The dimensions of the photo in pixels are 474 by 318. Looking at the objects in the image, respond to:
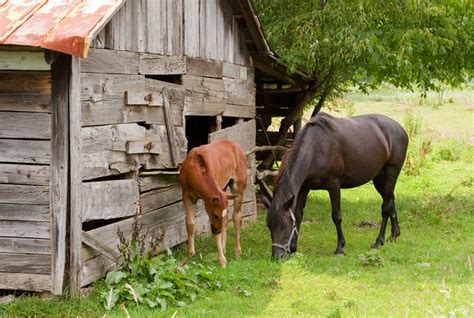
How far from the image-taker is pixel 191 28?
1059 cm

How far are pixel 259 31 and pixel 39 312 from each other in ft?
21.3

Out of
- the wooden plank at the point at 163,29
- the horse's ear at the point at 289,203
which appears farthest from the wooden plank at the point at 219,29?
the horse's ear at the point at 289,203

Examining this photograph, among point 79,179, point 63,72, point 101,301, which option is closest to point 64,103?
A: point 63,72

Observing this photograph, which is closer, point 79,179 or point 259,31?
point 79,179

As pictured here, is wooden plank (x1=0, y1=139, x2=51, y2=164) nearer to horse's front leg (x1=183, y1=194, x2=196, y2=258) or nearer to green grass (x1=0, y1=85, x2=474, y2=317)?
green grass (x1=0, y1=85, x2=474, y2=317)

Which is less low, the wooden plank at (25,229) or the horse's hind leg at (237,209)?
the wooden plank at (25,229)

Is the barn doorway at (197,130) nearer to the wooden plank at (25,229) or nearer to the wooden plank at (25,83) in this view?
the wooden plank at (25,83)

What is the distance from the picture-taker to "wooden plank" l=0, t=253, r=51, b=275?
7539 millimetres

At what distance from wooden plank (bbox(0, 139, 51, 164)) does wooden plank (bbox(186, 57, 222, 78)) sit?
3.50 meters

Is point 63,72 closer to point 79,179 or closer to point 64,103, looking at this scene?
point 64,103

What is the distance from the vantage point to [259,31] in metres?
11.9

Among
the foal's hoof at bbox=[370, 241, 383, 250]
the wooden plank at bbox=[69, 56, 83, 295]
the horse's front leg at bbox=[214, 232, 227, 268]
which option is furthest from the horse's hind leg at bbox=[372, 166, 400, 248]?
the wooden plank at bbox=[69, 56, 83, 295]

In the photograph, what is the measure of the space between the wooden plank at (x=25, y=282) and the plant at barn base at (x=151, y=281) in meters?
0.63

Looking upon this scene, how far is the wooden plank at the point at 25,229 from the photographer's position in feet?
24.7
